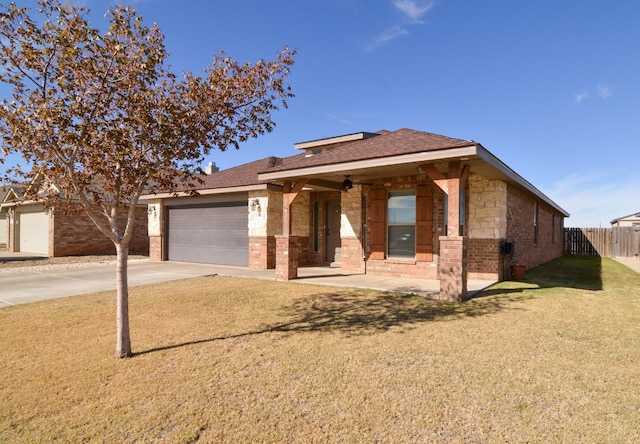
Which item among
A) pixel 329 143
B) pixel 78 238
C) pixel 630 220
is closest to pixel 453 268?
pixel 329 143

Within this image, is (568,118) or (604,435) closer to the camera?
(604,435)

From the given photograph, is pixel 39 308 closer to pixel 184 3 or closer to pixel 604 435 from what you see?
pixel 184 3

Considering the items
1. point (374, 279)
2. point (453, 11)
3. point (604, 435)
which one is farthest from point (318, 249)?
point (604, 435)

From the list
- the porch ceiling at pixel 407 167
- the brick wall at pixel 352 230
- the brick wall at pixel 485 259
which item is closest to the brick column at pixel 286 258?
the porch ceiling at pixel 407 167

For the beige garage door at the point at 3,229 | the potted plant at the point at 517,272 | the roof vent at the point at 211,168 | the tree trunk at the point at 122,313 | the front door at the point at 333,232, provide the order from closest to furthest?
the tree trunk at the point at 122,313, the potted plant at the point at 517,272, the front door at the point at 333,232, the roof vent at the point at 211,168, the beige garage door at the point at 3,229

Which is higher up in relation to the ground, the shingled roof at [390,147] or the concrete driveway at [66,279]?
the shingled roof at [390,147]

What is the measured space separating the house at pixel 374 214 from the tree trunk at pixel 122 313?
149 cm

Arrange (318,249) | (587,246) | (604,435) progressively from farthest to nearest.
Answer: (587,246)
(318,249)
(604,435)

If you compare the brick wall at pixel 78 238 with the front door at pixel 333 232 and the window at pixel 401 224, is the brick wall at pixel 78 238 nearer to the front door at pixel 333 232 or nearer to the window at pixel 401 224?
the front door at pixel 333 232

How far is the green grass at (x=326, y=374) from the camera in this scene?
2.69 metres

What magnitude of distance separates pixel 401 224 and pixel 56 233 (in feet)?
57.4

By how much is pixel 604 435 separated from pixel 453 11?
11.3 metres

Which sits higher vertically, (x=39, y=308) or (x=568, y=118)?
(x=568, y=118)

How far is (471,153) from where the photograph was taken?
6488 mm
